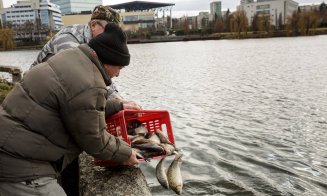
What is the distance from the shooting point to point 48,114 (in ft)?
9.18

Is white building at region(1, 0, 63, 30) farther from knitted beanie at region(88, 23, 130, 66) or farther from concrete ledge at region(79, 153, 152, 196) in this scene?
knitted beanie at region(88, 23, 130, 66)

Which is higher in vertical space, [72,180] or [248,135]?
[72,180]

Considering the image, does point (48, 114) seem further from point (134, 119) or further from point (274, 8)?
point (274, 8)

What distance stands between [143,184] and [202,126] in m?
8.02

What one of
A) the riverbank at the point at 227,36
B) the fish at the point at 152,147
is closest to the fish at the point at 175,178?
the fish at the point at 152,147

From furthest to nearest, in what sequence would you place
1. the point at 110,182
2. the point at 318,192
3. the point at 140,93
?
the point at 140,93, the point at 318,192, the point at 110,182

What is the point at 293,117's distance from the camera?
1246 cm

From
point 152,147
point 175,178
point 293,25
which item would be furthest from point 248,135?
point 293,25

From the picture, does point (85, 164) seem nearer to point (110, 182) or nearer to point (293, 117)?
point (110, 182)

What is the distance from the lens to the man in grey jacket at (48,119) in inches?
109

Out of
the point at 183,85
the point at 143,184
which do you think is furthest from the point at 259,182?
the point at 183,85

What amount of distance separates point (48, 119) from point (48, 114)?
0.13 feet

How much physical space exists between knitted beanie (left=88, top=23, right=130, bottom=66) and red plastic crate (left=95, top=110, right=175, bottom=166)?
101cm

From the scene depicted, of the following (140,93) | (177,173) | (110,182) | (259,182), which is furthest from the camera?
(140,93)
